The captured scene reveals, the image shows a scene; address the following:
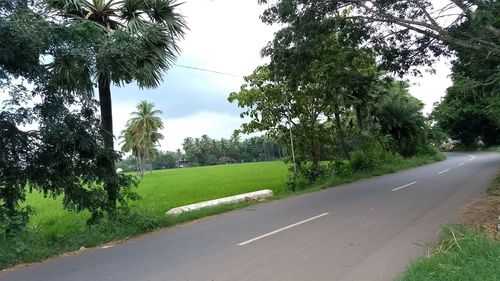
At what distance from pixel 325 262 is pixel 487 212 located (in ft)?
18.9

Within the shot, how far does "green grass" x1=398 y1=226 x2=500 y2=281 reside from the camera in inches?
209

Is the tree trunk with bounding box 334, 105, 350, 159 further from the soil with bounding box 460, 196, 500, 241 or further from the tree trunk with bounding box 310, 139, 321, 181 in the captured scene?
the soil with bounding box 460, 196, 500, 241

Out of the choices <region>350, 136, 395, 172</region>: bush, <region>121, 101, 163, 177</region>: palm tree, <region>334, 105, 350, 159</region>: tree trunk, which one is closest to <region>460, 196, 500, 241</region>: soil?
<region>334, 105, 350, 159</region>: tree trunk

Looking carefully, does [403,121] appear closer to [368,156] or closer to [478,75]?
[368,156]

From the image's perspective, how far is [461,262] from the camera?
5770 millimetres

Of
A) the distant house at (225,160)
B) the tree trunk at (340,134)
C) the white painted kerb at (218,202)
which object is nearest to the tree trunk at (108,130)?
the white painted kerb at (218,202)

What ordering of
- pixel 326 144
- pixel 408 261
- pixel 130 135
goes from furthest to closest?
pixel 130 135 < pixel 326 144 < pixel 408 261

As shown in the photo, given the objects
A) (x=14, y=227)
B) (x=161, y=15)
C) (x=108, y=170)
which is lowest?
(x=14, y=227)

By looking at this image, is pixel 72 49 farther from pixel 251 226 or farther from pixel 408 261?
pixel 408 261

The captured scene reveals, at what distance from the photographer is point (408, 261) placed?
22.6 feet

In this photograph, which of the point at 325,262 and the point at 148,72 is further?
the point at 148,72

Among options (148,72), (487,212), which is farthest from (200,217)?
(487,212)

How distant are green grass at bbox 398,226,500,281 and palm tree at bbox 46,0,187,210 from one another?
7365 millimetres

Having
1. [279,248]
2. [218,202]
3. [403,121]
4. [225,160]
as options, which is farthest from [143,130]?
[225,160]
